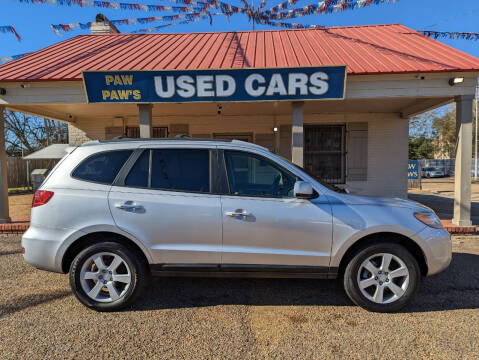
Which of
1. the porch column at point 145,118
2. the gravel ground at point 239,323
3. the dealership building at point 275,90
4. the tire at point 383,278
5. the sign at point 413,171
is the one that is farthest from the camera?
the sign at point 413,171

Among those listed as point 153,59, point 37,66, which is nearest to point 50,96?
point 37,66

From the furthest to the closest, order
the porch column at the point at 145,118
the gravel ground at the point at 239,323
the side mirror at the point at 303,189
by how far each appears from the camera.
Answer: the porch column at the point at 145,118
the side mirror at the point at 303,189
the gravel ground at the point at 239,323

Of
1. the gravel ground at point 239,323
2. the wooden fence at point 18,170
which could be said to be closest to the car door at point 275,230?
the gravel ground at point 239,323

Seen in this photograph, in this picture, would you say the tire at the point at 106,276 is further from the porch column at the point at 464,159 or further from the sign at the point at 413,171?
the sign at the point at 413,171

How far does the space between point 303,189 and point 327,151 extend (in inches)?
258

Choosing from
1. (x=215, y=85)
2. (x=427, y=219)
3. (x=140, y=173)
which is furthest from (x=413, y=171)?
(x=140, y=173)

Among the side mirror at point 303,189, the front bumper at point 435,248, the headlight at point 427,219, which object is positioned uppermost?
the side mirror at point 303,189

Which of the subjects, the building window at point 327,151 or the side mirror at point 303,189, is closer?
the side mirror at point 303,189

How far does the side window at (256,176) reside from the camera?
2.99 meters

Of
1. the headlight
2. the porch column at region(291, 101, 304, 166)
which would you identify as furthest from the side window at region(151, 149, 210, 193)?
the porch column at region(291, 101, 304, 166)

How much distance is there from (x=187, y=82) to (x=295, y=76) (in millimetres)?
2171

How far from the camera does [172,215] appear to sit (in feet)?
9.43

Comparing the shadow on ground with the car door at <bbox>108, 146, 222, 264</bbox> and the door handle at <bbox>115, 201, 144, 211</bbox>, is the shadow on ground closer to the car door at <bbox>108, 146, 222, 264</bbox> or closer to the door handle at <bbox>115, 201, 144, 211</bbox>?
the car door at <bbox>108, 146, 222, 264</bbox>

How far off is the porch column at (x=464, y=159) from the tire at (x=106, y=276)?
6.45 m
